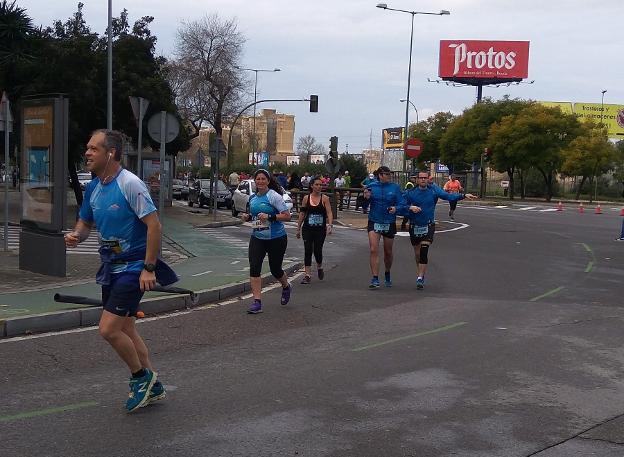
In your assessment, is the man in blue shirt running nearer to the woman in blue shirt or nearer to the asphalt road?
the asphalt road

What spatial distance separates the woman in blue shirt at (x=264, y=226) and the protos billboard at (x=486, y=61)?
70449mm

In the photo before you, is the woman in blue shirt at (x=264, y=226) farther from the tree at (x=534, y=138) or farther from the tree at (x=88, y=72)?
the tree at (x=534, y=138)

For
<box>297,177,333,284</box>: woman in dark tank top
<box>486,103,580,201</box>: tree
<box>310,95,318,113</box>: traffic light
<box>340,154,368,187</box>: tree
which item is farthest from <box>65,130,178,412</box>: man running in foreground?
<box>486,103,580,201</box>: tree

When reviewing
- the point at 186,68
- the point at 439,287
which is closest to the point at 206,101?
the point at 186,68

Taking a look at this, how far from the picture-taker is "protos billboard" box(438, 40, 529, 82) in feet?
253

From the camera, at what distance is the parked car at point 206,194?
38.9 metres

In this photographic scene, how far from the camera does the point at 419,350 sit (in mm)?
7949

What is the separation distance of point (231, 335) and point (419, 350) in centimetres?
206

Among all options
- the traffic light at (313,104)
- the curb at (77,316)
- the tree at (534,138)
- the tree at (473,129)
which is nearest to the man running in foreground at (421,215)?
the curb at (77,316)

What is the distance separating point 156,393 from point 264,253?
4.33 m

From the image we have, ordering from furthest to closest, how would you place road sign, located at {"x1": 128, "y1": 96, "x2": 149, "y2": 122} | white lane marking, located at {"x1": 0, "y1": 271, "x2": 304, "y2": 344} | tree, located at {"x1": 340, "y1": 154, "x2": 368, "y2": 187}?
tree, located at {"x1": 340, "y1": 154, "x2": 368, "y2": 187} < road sign, located at {"x1": 128, "y1": 96, "x2": 149, "y2": 122} < white lane marking, located at {"x1": 0, "y1": 271, "x2": 304, "y2": 344}

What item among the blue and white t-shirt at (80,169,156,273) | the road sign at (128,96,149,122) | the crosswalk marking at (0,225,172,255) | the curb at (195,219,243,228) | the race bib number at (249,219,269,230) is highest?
the road sign at (128,96,149,122)

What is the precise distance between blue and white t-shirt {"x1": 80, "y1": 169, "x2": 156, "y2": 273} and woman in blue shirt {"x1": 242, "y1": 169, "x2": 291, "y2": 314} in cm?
426

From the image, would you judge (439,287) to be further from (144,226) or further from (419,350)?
(144,226)
